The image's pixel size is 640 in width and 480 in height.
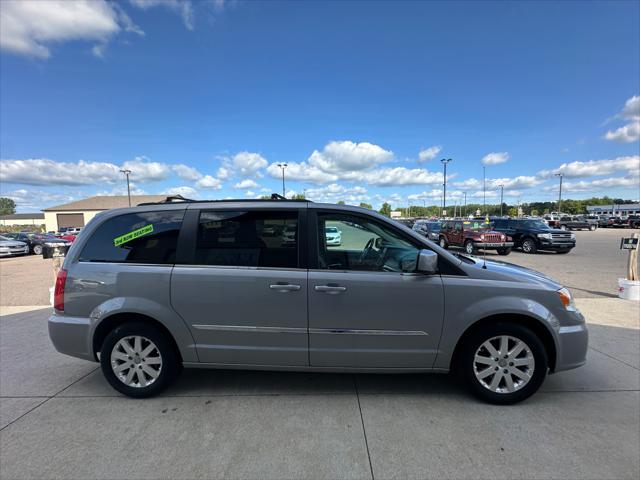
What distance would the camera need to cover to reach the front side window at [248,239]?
3141 mm

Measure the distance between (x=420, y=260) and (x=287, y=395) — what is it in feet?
5.88

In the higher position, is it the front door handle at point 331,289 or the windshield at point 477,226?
the windshield at point 477,226

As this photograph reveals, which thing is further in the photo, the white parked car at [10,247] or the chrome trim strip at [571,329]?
the white parked car at [10,247]

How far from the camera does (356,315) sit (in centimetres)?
304

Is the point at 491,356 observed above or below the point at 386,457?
above

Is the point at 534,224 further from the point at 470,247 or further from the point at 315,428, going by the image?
the point at 315,428

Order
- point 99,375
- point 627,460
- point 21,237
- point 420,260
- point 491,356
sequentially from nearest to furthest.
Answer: point 627,460 < point 420,260 < point 491,356 < point 99,375 < point 21,237

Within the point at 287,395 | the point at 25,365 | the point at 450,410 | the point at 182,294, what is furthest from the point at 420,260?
the point at 25,365

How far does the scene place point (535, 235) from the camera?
17438 mm

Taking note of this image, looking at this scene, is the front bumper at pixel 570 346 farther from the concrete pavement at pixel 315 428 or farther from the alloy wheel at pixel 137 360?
the alloy wheel at pixel 137 360

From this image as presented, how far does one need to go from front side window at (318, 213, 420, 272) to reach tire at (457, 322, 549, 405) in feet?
3.00

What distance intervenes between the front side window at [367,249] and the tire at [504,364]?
0.92m

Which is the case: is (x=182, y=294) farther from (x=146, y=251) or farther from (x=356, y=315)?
(x=356, y=315)

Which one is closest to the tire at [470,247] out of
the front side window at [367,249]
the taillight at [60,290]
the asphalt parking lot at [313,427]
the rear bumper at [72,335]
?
the asphalt parking lot at [313,427]
